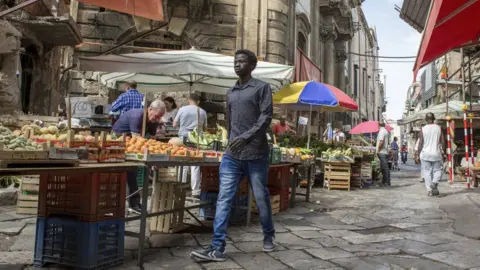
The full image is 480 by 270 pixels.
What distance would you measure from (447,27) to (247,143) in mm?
2447

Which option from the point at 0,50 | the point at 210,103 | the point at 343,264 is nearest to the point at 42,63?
the point at 0,50

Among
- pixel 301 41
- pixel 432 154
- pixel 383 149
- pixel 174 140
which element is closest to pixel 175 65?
pixel 174 140

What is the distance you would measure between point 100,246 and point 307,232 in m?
2.72

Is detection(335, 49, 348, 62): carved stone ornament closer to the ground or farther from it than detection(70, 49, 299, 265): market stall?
farther from it

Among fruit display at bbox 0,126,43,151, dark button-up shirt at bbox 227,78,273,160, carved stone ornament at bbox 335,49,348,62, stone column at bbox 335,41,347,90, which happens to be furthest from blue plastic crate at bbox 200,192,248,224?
carved stone ornament at bbox 335,49,348,62

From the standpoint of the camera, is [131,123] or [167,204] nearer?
[167,204]

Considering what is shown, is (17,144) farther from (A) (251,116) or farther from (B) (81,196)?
(A) (251,116)

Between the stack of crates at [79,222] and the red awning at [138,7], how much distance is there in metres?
2.88

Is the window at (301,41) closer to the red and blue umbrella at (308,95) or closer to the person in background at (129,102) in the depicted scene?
the red and blue umbrella at (308,95)

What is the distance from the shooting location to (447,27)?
4656 millimetres

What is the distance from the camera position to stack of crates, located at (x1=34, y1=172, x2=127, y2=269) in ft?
11.8

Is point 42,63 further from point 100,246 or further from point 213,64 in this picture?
point 100,246

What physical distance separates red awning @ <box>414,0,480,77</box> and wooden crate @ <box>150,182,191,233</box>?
2923 mm

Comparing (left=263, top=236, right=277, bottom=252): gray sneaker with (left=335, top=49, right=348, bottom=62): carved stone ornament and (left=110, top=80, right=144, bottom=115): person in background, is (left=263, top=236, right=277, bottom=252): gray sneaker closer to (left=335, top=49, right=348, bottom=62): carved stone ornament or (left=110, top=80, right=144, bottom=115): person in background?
(left=110, top=80, right=144, bottom=115): person in background
